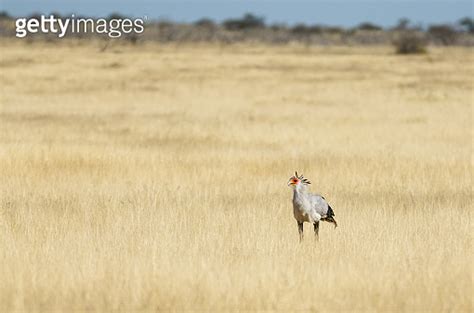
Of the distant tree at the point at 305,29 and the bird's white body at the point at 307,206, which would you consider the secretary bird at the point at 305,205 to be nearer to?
the bird's white body at the point at 307,206

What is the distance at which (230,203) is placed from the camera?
12.3 meters

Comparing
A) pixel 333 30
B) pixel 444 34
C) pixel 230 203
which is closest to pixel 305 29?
pixel 333 30

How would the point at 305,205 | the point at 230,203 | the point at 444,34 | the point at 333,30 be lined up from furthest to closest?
the point at 333,30 < the point at 444,34 < the point at 230,203 < the point at 305,205

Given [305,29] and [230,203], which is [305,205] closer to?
[230,203]

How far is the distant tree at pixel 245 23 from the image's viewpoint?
121725 mm

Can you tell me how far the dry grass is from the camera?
24.0ft

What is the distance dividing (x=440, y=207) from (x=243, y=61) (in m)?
41.9

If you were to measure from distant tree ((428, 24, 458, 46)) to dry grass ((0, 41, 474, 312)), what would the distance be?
6547 cm

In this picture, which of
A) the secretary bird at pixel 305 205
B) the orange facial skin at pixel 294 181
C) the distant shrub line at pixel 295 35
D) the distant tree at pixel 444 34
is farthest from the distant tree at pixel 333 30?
the orange facial skin at pixel 294 181

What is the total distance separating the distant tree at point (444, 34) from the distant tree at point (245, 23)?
94.6 feet

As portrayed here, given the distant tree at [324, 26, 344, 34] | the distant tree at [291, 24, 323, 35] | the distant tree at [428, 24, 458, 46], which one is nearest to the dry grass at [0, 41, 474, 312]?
the distant tree at [428, 24, 458, 46]

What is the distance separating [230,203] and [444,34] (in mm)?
87146

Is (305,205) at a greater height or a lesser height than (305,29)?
lesser

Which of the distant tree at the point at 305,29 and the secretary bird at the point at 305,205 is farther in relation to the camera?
the distant tree at the point at 305,29
